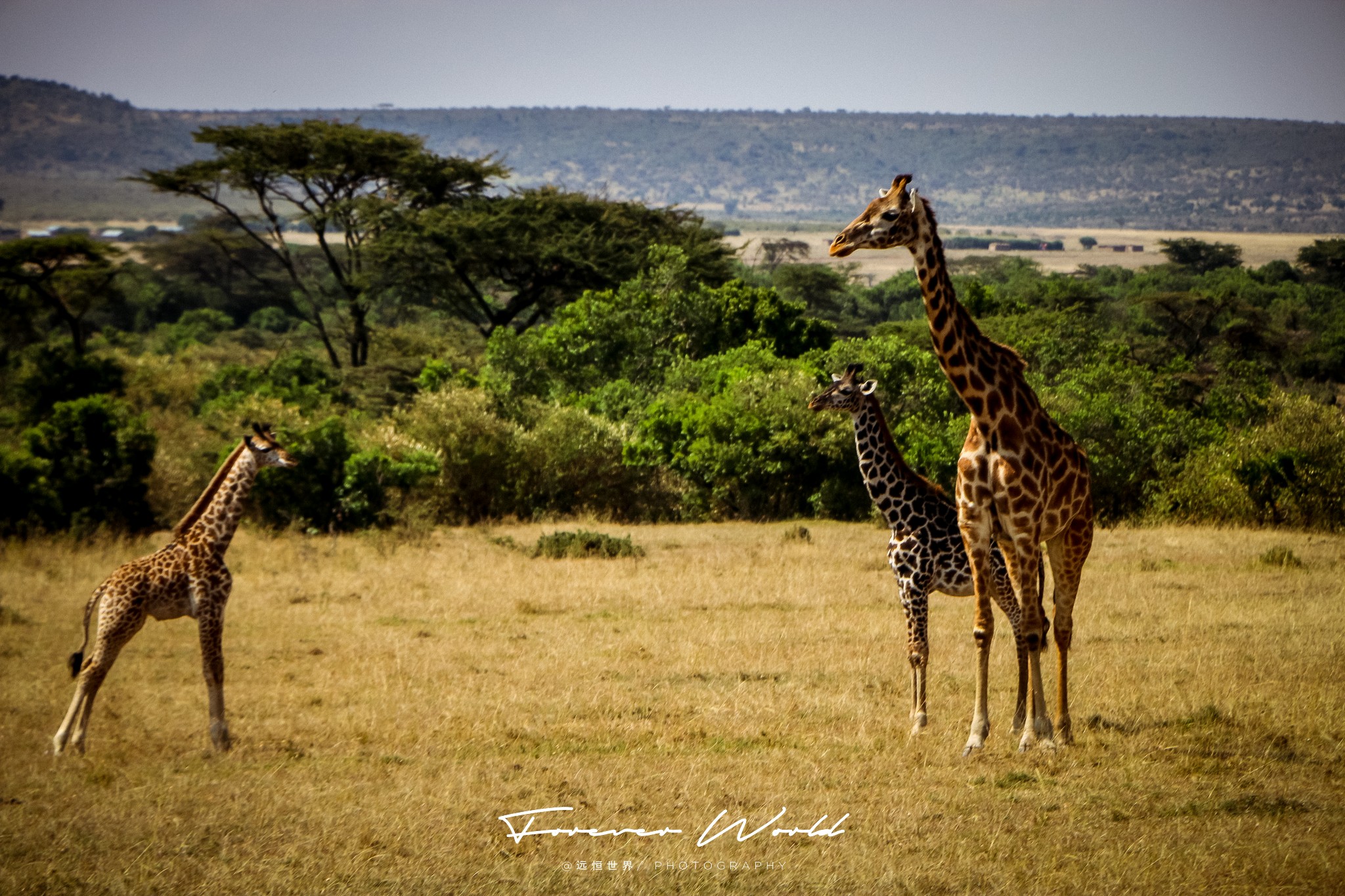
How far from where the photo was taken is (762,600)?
15477mm

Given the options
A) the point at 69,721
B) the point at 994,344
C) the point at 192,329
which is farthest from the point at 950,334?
the point at 192,329

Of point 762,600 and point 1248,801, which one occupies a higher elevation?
point 1248,801

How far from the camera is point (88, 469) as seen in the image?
72.0ft

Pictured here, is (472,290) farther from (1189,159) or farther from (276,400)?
(1189,159)

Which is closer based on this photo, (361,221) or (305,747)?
(305,747)

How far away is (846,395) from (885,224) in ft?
6.86

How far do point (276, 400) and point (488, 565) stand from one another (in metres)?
9.99

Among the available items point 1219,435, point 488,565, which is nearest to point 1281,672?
point 488,565

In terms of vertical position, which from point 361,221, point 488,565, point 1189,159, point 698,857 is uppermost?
point 1189,159

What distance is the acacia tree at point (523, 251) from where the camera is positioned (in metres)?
39.6

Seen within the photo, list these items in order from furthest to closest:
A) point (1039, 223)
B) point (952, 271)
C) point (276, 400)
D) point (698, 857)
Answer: point (1039, 223) → point (952, 271) → point (276, 400) → point (698, 857)

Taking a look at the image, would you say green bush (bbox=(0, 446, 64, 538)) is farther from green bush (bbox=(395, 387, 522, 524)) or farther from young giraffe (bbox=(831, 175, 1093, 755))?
young giraffe (bbox=(831, 175, 1093, 755))

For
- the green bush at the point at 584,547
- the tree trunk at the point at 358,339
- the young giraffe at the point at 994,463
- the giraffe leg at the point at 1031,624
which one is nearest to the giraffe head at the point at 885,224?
the young giraffe at the point at 994,463

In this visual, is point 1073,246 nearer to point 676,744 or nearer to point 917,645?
point 917,645
